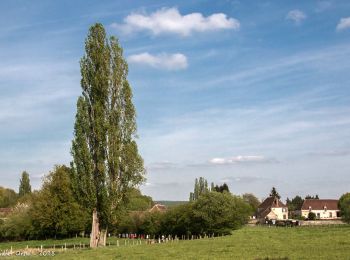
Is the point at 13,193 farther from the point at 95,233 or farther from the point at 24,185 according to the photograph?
the point at 95,233

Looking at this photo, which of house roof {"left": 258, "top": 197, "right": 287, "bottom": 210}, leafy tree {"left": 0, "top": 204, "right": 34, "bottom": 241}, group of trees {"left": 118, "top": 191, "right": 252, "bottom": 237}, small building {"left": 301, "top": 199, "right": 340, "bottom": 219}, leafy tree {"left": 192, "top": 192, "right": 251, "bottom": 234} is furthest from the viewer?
house roof {"left": 258, "top": 197, "right": 287, "bottom": 210}

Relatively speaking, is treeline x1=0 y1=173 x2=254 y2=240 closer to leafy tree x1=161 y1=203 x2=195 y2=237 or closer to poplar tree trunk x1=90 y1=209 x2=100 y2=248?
leafy tree x1=161 y1=203 x2=195 y2=237

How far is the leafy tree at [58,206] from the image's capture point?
69.7m

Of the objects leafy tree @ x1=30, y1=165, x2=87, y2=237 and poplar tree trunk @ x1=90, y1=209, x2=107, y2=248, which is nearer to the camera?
poplar tree trunk @ x1=90, y1=209, x2=107, y2=248

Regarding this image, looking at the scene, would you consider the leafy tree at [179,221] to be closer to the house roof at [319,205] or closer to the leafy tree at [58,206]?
the leafy tree at [58,206]

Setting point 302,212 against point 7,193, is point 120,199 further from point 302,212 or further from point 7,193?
point 7,193

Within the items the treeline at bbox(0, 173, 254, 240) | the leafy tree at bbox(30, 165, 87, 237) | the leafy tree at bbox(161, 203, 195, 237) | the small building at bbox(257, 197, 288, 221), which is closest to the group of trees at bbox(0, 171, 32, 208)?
the treeline at bbox(0, 173, 254, 240)

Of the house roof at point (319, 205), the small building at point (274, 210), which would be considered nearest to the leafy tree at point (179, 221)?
the small building at point (274, 210)

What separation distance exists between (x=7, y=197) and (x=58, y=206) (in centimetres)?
10126

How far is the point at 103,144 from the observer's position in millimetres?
44719

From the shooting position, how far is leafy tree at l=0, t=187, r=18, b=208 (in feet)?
504

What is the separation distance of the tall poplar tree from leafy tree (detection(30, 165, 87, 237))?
25.3m

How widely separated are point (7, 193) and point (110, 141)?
141037 millimetres

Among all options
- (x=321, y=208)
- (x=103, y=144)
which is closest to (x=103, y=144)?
(x=103, y=144)
